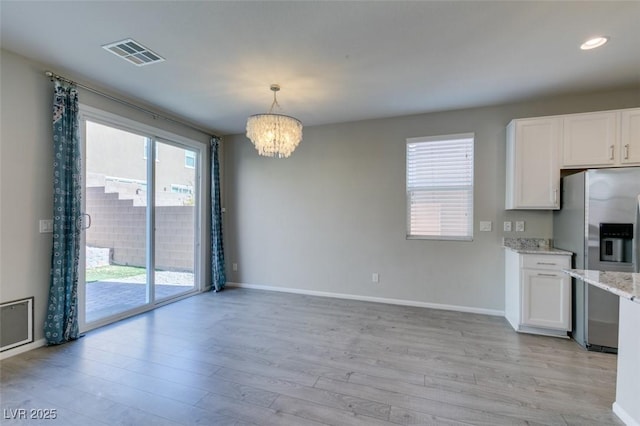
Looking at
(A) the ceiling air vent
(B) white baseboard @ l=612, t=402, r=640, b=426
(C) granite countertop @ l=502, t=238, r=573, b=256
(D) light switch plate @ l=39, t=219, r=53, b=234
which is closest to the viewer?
(B) white baseboard @ l=612, t=402, r=640, b=426

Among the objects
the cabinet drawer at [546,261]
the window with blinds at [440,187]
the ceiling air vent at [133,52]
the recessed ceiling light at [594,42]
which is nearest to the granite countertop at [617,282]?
the cabinet drawer at [546,261]

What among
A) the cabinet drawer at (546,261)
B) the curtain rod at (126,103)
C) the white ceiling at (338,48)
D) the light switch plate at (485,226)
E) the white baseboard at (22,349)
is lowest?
the white baseboard at (22,349)

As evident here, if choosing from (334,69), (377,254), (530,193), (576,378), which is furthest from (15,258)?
(530,193)

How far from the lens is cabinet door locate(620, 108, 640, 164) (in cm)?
299

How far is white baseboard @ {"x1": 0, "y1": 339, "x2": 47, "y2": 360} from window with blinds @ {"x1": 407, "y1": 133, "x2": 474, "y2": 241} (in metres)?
4.41

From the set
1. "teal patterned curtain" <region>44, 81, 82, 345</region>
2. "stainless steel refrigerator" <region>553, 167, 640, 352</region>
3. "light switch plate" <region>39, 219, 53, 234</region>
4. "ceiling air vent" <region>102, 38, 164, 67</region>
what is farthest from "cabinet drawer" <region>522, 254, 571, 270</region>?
"light switch plate" <region>39, 219, 53, 234</region>

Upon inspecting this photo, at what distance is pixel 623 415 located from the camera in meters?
1.83


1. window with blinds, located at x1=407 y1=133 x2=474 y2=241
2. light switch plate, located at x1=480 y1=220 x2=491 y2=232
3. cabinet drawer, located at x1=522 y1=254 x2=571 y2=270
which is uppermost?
window with blinds, located at x1=407 y1=133 x2=474 y2=241

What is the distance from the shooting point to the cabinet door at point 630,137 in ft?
9.80

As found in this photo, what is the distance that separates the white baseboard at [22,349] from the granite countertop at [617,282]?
4579mm

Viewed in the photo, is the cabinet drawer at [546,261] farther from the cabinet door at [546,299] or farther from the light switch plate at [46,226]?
the light switch plate at [46,226]

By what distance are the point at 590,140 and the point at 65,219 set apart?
5.67 metres

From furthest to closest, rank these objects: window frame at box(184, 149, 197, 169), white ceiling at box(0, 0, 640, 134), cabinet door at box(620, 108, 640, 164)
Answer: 1. window frame at box(184, 149, 197, 169)
2. cabinet door at box(620, 108, 640, 164)
3. white ceiling at box(0, 0, 640, 134)

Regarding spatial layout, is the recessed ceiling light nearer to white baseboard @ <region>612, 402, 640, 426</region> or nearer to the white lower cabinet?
the white lower cabinet
